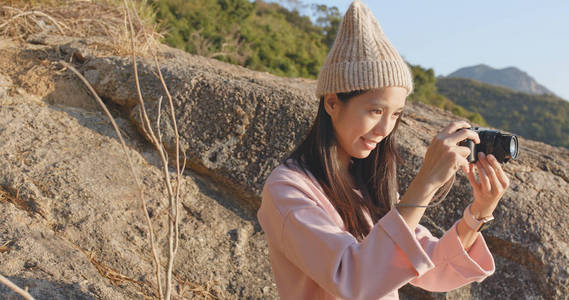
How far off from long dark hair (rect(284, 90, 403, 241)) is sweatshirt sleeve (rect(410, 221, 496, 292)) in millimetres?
235

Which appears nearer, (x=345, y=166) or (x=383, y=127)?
(x=383, y=127)

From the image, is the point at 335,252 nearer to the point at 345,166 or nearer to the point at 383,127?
the point at 383,127

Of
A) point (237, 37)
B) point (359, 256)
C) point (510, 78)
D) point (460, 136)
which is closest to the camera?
point (359, 256)

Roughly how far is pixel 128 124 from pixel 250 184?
850 mm

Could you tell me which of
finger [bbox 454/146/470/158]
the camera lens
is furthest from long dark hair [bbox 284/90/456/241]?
finger [bbox 454/146/470/158]

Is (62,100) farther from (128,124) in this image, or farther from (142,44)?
(142,44)

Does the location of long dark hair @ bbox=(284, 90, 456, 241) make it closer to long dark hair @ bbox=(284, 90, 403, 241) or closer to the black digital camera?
long dark hair @ bbox=(284, 90, 403, 241)

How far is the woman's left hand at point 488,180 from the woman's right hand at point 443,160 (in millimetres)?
209

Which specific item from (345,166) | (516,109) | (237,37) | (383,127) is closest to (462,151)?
(383,127)

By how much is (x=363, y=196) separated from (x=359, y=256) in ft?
1.81

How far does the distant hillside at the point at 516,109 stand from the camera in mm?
23812

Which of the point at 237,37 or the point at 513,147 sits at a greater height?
the point at 513,147

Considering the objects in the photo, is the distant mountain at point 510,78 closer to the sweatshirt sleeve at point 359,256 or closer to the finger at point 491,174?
the finger at point 491,174

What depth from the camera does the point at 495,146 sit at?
1.30 metres
